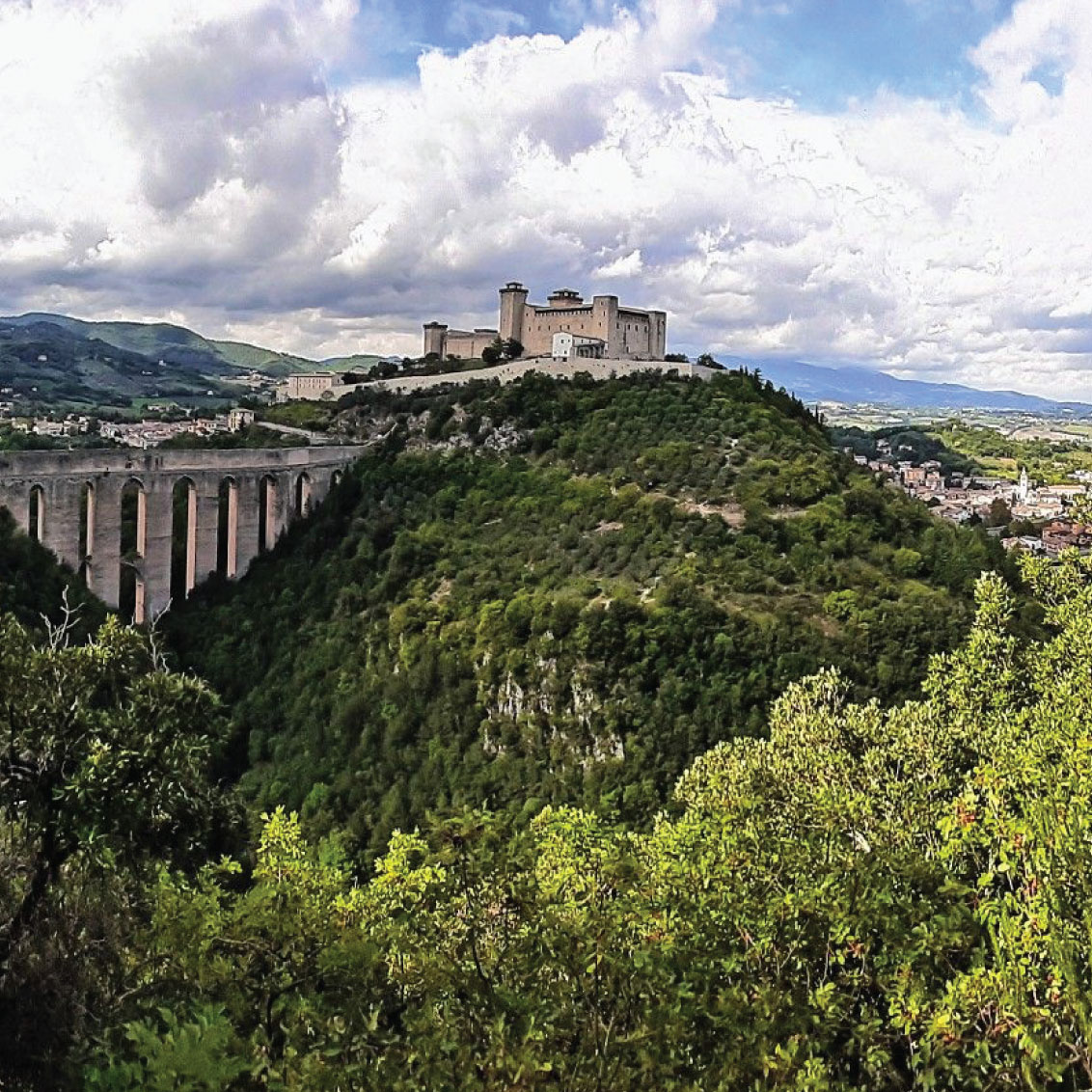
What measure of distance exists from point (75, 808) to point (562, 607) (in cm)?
2757

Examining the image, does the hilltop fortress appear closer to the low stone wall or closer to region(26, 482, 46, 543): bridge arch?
the low stone wall

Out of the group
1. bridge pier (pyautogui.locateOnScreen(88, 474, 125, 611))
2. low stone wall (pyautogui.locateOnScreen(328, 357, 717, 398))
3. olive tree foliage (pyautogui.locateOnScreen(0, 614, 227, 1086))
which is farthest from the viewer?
low stone wall (pyautogui.locateOnScreen(328, 357, 717, 398))

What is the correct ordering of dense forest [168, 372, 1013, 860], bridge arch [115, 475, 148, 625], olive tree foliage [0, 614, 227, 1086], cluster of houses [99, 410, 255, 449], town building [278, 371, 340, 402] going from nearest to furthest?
1. olive tree foliage [0, 614, 227, 1086]
2. dense forest [168, 372, 1013, 860]
3. bridge arch [115, 475, 148, 625]
4. cluster of houses [99, 410, 255, 449]
5. town building [278, 371, 340, 402]

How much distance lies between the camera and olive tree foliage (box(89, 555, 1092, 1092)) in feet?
20.9

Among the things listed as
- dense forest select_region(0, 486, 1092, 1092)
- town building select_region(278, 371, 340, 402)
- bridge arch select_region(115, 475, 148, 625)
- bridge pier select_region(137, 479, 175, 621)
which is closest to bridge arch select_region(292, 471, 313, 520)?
bridge arch select_region(115, 475, 148, 625)

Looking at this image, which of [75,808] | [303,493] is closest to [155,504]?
[303,493]

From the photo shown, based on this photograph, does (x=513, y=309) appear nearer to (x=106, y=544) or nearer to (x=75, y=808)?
(x=106, y=544)

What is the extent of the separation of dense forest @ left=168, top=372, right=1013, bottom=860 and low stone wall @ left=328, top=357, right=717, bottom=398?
10.9ft

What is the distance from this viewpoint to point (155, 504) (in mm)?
43125

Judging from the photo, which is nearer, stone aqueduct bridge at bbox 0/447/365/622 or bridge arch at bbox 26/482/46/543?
bridge arch at bbox 26/482/46/543

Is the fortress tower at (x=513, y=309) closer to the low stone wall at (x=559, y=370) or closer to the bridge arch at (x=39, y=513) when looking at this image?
the low stone wall at (x=559, y=370)

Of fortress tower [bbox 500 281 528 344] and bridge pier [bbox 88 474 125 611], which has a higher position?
fortress tower [bbox 500 281 528 344]

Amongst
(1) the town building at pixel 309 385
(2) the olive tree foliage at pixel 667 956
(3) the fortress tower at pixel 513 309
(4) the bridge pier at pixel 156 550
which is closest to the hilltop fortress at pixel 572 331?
(3) the fortress tower at pixel 513 309

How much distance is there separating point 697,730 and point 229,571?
24779 mm
